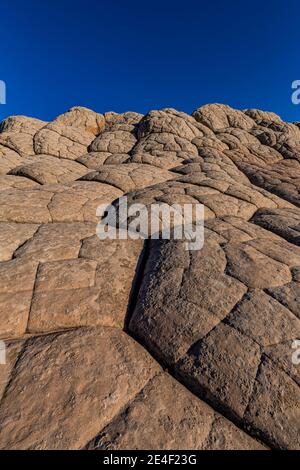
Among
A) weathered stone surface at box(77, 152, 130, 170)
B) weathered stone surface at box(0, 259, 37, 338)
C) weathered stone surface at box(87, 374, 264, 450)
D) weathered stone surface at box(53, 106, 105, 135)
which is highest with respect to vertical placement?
weathered stone surface at box(53, 106, 105, 135)

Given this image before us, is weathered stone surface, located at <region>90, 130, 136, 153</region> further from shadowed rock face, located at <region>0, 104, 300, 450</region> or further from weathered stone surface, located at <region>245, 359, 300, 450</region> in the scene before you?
weathered stone surface, located at <region>245, 359, 300, 450</region>

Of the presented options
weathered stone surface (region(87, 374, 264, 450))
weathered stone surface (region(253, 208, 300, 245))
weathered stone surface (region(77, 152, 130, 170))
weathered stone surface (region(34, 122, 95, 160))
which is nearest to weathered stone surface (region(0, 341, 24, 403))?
weathered stone surface (region(87, 374, 264, 450))

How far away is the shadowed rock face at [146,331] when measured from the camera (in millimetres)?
2346

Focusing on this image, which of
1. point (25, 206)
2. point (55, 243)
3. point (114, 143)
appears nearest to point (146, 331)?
point (55, 243)

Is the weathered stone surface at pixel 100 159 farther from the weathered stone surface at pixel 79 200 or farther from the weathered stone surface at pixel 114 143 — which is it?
the weathered stone surface at pixel 79 200

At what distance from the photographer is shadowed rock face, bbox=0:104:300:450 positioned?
2.35 meters

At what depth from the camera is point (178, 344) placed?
3.11 metres

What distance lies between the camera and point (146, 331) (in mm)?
3340

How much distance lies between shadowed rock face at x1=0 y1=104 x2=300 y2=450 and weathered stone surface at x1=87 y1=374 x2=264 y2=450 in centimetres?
1

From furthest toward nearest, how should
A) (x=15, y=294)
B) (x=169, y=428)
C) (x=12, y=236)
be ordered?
(x=12, y=236), (x=15, y=294), (x=169, y=428)

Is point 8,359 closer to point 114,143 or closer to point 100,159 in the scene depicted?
point 100,159

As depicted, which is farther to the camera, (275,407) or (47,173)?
(47,173)

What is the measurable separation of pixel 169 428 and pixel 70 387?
1105mm

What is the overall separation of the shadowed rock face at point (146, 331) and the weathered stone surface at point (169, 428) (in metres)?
0.01
